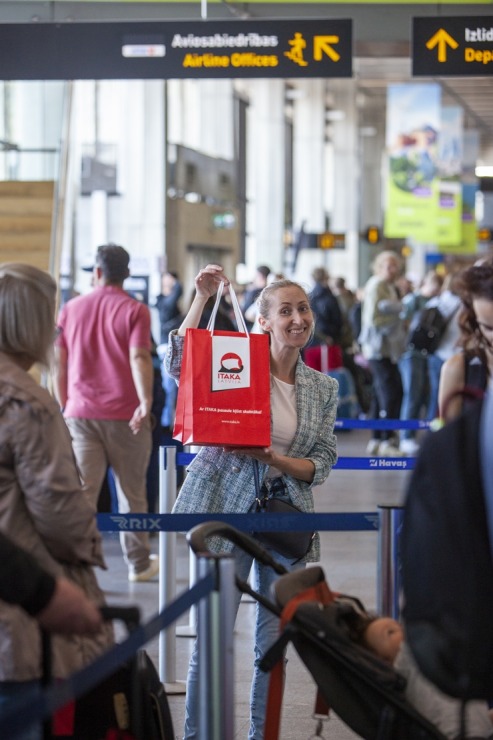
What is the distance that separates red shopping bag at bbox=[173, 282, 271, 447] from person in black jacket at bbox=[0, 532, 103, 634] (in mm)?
1624

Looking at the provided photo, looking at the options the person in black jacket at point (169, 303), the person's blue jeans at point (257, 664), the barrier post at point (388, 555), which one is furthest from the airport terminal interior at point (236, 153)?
the barrier post at point (388, 555)

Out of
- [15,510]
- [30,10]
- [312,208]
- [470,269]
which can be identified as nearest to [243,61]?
[30,10]

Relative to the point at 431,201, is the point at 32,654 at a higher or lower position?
lower

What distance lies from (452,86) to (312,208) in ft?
23.5

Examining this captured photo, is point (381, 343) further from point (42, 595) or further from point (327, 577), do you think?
point (42, 595)

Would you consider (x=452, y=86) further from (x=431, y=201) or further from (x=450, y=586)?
(x=450, y=586)

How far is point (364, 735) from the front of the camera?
3.09 meters

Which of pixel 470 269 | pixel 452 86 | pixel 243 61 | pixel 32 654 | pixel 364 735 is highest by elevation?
pixel 452 86

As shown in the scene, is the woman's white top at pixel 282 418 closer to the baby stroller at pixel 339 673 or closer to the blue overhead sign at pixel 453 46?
the baby stroller at pixel 339 673

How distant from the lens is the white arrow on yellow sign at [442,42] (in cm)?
1041

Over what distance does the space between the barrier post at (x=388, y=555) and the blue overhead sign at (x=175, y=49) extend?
273 inches

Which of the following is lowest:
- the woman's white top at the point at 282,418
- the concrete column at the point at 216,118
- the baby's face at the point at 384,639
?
the baby's face at the point at 384,639

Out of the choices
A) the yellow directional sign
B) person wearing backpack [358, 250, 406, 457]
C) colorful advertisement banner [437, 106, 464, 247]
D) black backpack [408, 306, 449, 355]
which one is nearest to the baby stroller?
person wearing backpack [358, 250, 406, 457]

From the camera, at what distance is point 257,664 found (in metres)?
4.18
